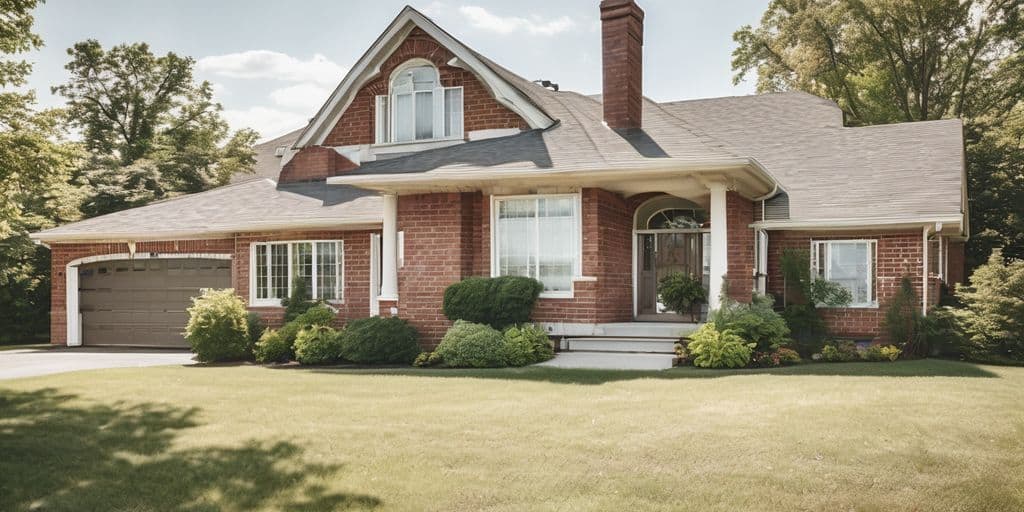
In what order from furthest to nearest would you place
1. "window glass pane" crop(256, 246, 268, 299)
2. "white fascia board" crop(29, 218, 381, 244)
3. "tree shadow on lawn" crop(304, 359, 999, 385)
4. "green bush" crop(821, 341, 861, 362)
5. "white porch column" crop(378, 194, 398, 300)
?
"window glass pane" crop(256, 246, 268, 299) → "white fascia board" crop(29, 218, 381, 244) → "white porch column" crop(378, 194, 398, 300) → "green bush" crop(821, 341, 861, 362) → "tree shadow on lawn" crop(304, 359, 999, 385)

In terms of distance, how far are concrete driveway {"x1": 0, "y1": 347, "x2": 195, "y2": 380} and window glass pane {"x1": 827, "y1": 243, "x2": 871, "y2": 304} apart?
13.0 meters

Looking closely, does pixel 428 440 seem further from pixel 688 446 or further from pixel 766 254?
pixel 766 254

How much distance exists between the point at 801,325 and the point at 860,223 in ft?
7.37

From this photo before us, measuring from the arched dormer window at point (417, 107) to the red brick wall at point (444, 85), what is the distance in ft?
0.53

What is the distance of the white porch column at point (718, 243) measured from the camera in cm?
1417

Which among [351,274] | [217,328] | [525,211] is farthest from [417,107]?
[217,328]

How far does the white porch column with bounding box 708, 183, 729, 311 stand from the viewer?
14.2m

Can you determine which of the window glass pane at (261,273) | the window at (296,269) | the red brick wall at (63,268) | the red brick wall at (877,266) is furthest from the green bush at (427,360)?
the red brick wall at (63,268)

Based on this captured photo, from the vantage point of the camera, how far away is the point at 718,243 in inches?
562

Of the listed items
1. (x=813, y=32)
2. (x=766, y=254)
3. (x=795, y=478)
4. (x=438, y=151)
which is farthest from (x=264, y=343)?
(x=813, y=32)

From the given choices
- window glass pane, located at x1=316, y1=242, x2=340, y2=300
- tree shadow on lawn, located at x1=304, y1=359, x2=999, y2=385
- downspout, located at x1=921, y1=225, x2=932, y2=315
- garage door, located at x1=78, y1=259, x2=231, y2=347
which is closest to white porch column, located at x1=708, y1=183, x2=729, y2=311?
tree shadow on lawn, located at x1=304, y1=359, x2=999, y2=385

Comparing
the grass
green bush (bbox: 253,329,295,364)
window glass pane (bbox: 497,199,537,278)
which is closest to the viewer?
the grass

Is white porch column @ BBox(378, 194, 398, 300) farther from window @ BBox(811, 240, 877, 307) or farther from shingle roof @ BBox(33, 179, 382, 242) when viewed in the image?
window @ BBox(811, 240, 877, 307)

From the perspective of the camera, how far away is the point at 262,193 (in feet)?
68.8
